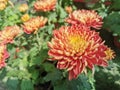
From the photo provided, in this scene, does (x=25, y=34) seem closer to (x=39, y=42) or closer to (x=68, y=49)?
(x=39, y=42)

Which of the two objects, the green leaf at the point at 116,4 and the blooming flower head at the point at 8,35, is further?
the green leaf at the point at 116,4

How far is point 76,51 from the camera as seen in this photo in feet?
3.62

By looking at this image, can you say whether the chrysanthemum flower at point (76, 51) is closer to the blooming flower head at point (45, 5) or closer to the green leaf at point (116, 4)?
the blooming flower head at point (45, 5)

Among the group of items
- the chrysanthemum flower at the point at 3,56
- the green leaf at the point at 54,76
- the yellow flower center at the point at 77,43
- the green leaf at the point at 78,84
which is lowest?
the green leaf at the point at 78,84

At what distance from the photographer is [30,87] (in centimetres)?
138

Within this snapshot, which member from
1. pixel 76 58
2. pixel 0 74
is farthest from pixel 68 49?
pixel 0 74

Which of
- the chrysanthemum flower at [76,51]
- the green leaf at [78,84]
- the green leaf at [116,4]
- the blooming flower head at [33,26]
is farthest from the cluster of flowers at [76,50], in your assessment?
the green leaf at [116,4]

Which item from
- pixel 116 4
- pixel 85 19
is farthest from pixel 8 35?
pixel 116 4

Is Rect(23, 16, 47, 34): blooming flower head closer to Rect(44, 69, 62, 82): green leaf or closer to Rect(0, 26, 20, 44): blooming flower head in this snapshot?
Rect(0, 26, 20, 44): blooming flower head

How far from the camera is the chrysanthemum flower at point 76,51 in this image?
1090 mm

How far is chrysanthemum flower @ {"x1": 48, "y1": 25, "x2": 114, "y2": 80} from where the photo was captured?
109 centimetres

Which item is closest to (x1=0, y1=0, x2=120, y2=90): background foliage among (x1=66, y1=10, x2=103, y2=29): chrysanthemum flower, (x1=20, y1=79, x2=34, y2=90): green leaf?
(x1=20, y1=79, x2=34, y2=90): green leaf

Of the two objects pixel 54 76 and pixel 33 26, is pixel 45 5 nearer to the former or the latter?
pixel 33 26

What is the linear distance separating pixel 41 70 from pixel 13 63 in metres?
0.11
